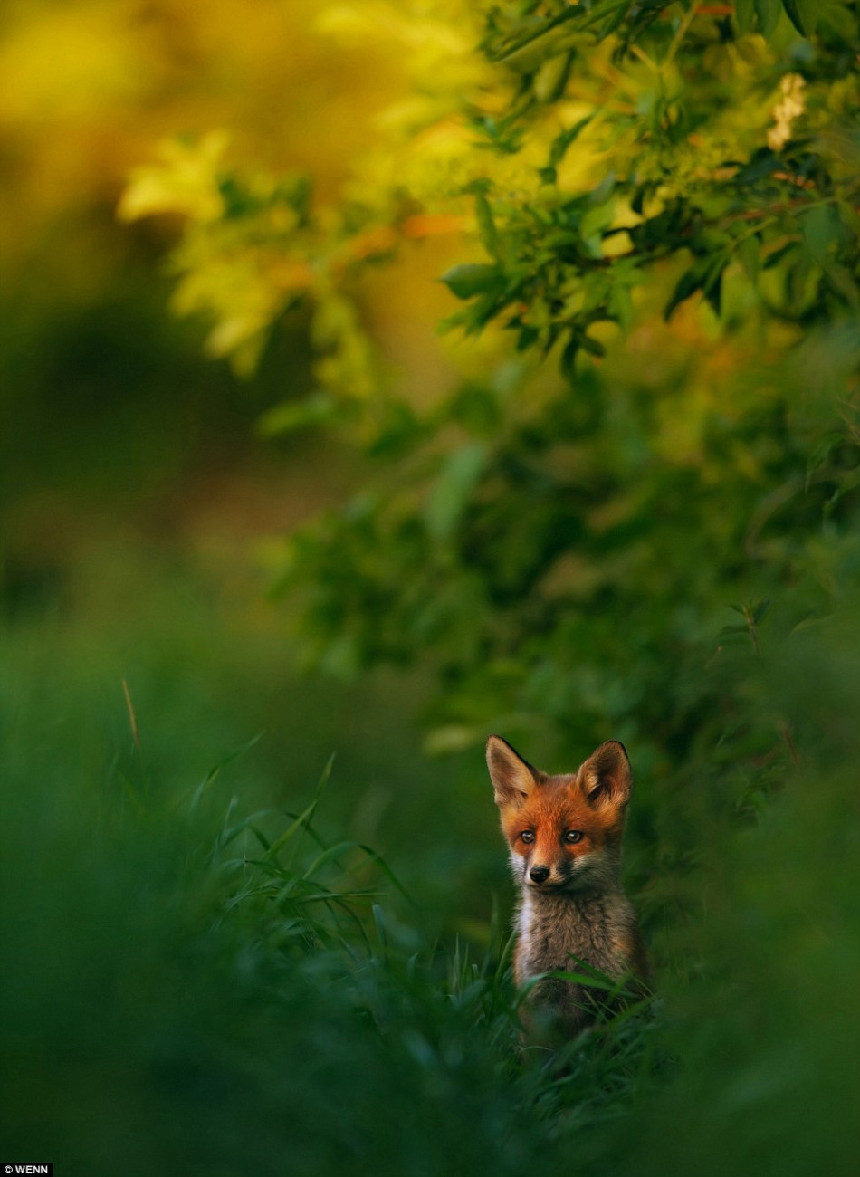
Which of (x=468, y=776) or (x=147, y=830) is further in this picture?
(x=468, y=776)

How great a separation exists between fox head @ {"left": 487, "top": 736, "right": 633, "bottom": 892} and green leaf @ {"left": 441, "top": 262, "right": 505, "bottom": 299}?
108cm

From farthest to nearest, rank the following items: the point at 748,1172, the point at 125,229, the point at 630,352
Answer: the point at 125,229, the point at 630,352, the point at 748,1172

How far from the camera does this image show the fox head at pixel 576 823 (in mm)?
3441

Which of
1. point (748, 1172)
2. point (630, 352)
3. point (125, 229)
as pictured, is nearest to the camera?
point (748, 1172)

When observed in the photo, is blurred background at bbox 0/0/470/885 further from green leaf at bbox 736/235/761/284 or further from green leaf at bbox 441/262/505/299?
green leaf at bbox 736/235/761/284

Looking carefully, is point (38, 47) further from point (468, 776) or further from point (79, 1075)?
point (79, 1075)

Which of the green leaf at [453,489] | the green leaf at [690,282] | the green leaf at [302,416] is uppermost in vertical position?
the green leaf at [302,416]

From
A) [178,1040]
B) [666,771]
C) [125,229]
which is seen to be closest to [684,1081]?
[178,1040]

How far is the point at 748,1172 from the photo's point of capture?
2287 mm

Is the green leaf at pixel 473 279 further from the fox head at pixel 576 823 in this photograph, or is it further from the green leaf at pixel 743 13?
the fox head at pixel 576 823

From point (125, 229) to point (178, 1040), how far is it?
42.7 feet

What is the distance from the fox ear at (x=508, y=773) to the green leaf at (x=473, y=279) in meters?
1.07

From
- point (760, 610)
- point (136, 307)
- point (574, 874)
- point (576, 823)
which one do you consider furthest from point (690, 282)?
point (136, 307)

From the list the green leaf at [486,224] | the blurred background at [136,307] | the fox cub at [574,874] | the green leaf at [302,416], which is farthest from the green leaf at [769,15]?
the blurred background at [136,307]
